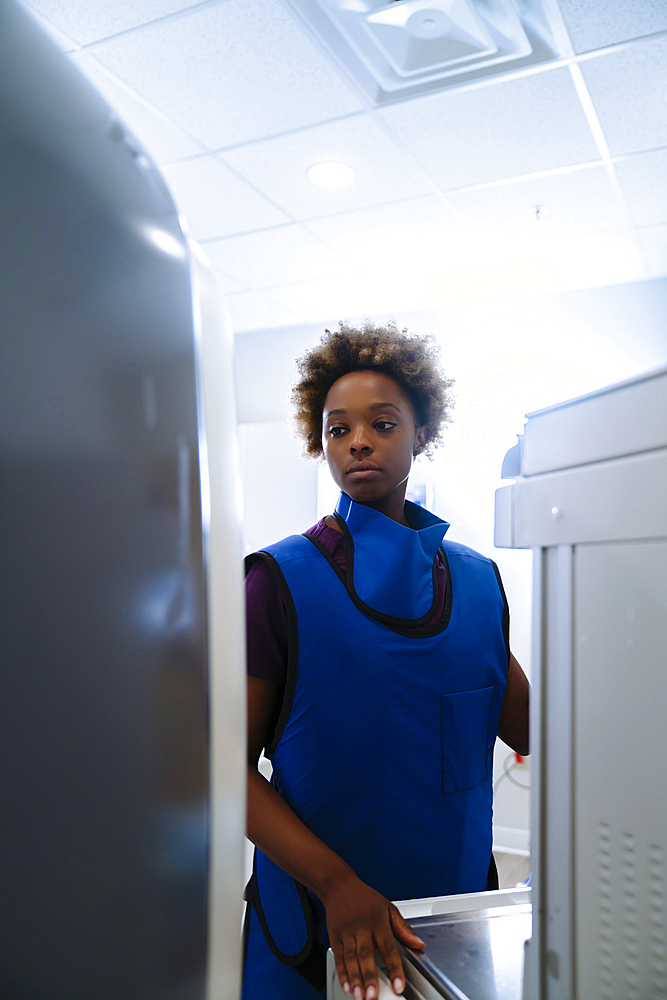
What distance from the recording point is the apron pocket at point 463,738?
78 centimetres

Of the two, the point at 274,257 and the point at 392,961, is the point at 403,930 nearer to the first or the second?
the point at 392,961

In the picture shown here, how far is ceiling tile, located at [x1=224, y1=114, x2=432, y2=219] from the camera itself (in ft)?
6.82

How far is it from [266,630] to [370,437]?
0.31 m

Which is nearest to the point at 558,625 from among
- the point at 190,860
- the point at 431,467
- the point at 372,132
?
the point at 190,860

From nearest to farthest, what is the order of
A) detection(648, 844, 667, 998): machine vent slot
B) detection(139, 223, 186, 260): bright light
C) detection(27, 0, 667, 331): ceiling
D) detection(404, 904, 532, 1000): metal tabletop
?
detection(139, 223, 186, 260): bright light
detection(648, 844, 667, 998): machine vent slot
detection(404, 904, 532, 1000): metal tabletop
detection(27, 0, 667, 331): ceiling

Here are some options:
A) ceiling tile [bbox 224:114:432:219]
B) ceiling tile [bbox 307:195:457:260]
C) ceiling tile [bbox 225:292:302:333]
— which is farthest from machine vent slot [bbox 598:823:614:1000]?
ceiling tile [bbox 225:292:302:333]

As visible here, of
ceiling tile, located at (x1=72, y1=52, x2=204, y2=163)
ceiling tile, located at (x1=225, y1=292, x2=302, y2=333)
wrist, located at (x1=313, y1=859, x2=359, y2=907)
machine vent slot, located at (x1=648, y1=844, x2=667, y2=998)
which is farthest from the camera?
ceiling tile, located at (x1=225, y1=292, x2=302, y2=333)

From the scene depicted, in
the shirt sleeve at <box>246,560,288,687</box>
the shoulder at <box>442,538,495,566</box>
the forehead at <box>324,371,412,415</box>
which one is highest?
the forehead at <box>324,371,412,415</box>

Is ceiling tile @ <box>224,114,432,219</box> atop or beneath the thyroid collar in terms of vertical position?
atop

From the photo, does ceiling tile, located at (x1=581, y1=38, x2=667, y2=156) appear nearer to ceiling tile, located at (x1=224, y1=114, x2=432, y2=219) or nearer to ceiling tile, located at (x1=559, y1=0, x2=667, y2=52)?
ceiling tile, located at (x1=559, y1=0, x2=667, y2=52)

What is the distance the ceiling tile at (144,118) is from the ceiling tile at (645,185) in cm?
137

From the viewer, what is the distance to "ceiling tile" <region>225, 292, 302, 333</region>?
3506 mm

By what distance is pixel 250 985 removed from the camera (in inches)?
30.6

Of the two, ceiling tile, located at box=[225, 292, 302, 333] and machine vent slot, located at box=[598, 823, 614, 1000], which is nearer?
machine vent slot, located at box=[598, 823, 614, 1000]
